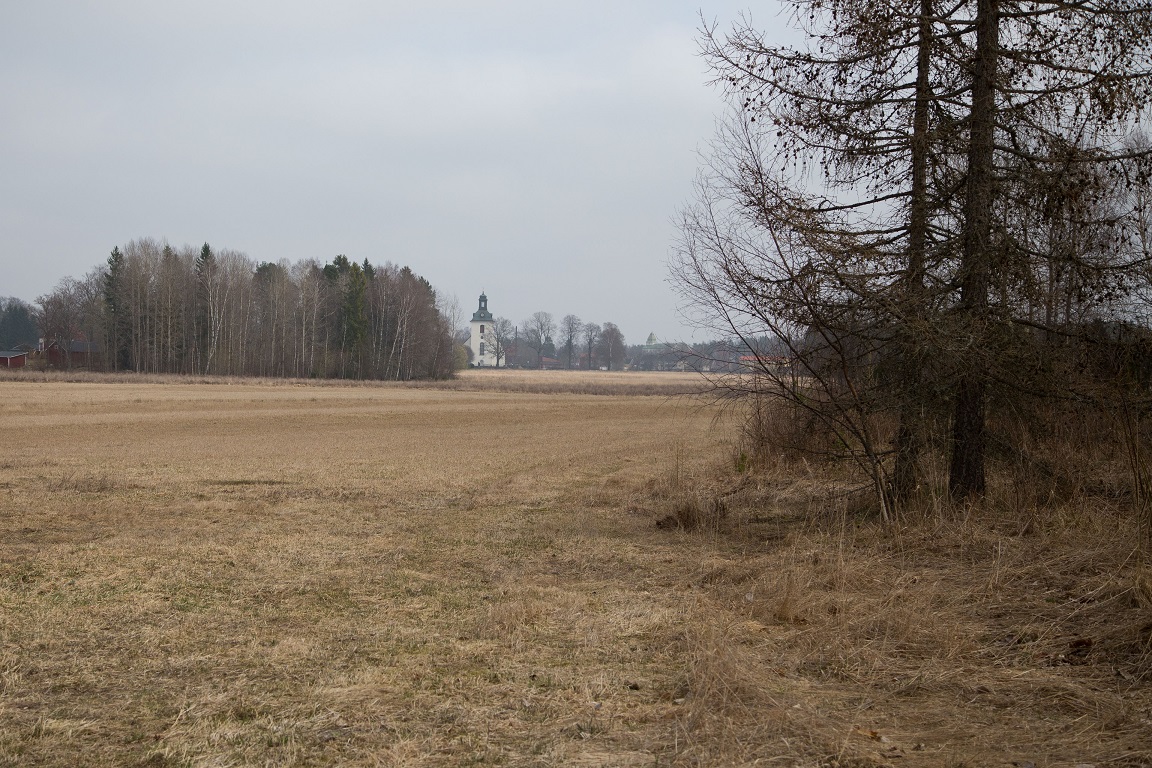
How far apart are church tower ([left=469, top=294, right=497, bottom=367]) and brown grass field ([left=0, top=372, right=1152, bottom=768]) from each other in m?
151

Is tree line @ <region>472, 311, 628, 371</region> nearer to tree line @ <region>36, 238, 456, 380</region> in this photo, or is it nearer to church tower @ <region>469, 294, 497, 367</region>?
church tower @ <region>469, 294, 497, 367</region>

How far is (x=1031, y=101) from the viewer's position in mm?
9344

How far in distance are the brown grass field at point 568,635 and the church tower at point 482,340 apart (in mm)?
151402

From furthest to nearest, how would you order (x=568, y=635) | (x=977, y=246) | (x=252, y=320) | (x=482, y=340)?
(x=482, y=340), (x=252, y=320), (x=977, y=246), (x=568, y=635)

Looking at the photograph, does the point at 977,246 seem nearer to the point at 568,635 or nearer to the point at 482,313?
the point at 568,635

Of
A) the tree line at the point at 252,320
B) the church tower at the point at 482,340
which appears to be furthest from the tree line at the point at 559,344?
the tree line at the point at 252,320

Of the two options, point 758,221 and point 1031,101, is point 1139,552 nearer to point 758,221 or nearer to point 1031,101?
point 758,221

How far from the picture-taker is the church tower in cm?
16525

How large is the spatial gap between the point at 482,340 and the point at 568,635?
535 ft

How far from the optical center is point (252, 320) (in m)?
82.2

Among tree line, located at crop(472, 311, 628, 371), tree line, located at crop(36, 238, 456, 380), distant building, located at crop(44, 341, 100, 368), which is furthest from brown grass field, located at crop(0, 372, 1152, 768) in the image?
tree line, located at crop(472, 311, 628, 371)

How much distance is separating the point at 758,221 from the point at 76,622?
7.20 metres

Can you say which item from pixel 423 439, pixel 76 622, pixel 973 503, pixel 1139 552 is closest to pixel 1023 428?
pixel 973 503

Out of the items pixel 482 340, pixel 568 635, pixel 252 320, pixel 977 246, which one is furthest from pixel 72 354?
pixel 568 635
